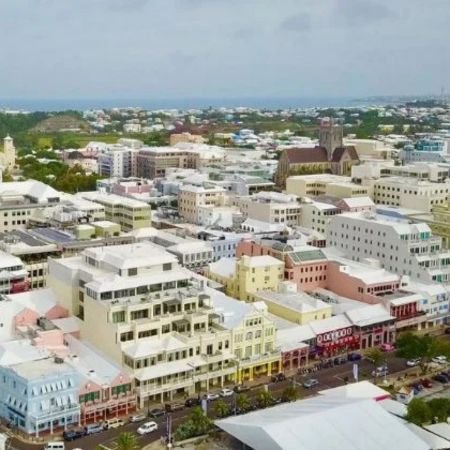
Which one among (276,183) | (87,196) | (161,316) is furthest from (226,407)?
(276,183)

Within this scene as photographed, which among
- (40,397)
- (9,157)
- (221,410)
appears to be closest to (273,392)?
(221,410)

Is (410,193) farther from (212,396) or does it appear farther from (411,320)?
(212,396)

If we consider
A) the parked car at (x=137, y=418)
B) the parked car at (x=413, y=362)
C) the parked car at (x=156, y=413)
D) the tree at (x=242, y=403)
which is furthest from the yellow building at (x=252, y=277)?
the parked car at (x=137, y=418)

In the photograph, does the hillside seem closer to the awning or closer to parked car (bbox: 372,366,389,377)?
the awning

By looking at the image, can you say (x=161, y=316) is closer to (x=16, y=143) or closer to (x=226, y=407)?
(x=226, y=407)

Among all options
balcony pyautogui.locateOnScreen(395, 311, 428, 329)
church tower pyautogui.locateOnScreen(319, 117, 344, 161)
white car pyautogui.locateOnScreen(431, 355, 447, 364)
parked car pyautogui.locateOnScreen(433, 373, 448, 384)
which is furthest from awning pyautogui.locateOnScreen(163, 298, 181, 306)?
church tower pyautogui.locateOnScreen(319, 117, 344, 161)
